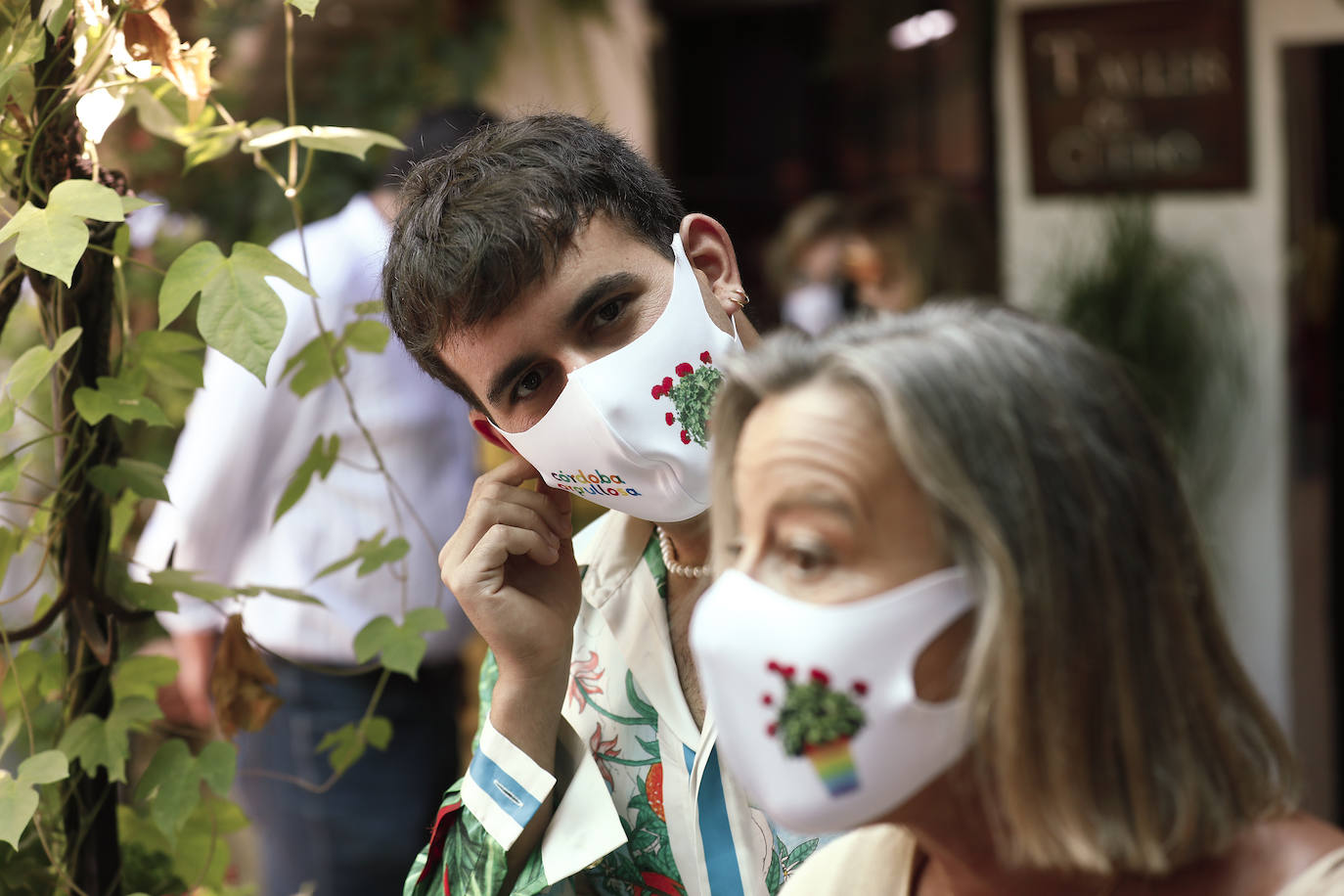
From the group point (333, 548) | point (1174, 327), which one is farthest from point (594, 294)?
point (1174, 327)

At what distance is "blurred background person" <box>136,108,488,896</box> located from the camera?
→ 247 cm

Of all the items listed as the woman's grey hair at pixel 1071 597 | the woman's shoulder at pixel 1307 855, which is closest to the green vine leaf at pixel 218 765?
the woman's grey hair at pixel 1071 597

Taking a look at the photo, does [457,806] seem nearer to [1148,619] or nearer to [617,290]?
[617,290]

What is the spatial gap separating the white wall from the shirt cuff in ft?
9.72

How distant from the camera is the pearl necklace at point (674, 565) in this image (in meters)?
1.46

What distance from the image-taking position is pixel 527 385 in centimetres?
134

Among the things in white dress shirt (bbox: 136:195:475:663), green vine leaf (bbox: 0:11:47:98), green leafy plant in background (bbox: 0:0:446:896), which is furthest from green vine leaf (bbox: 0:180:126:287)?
white dress shirt (bbox: 136:195:475:663)

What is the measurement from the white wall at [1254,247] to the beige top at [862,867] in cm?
303

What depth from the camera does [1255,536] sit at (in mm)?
3875

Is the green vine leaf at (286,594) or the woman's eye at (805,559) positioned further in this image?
the green vine leaf at (286,594)

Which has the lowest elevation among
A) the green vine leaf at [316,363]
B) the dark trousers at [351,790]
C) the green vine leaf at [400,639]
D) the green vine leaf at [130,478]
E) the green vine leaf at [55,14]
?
the dark trousers at [351,790]

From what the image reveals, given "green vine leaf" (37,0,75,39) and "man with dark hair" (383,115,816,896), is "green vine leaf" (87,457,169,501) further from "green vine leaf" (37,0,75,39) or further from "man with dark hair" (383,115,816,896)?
"green vine leaf" (37,0,75,39)

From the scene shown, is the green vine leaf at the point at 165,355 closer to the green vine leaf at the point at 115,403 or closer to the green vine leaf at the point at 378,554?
the green vine leaf at the point at 115,403

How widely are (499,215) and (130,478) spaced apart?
1.52 ft
